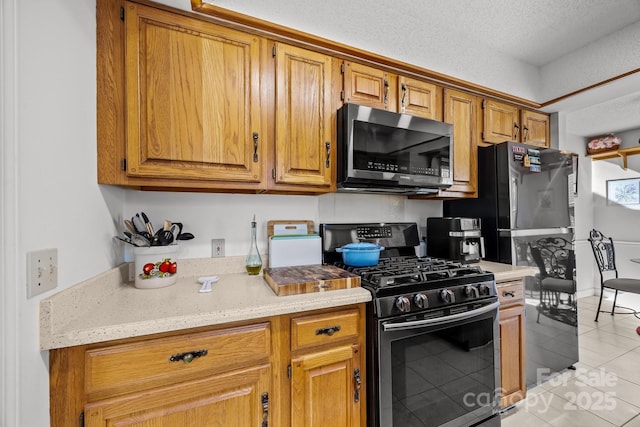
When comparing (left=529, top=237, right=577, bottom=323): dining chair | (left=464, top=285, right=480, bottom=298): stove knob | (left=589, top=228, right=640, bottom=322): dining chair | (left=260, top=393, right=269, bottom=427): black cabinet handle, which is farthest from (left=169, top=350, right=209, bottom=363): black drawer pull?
(left=589, top=228, right=640, bottom=322): dining chair

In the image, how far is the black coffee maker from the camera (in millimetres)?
1891

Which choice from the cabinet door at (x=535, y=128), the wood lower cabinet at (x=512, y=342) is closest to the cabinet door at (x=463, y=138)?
the cabinet door at (x=535, y=128)

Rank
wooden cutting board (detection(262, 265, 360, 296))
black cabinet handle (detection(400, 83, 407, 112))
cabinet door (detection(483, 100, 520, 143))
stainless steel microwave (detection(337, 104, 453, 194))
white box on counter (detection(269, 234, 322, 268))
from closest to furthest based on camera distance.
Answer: wooden cutting board (detection(262, 265, 360, 296)) < stainless steel microwave (detection(337, 104, 453, 194)) < white box on counter (detection(269, 234, 322, 268)) < black cabinet handle (detection(400, 83, 407, 112)) < cabinet door (detection(483, 100, 520, 143))

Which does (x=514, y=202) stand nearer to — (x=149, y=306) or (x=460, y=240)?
(x=460, y=240)

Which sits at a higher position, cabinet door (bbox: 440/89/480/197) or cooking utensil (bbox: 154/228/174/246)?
cabinet door (bbox: 440/89/480/197)

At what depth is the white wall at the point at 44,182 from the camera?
66 cm

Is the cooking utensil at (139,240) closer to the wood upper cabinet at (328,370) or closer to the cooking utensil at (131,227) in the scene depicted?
the cooking utensil at (131,227)

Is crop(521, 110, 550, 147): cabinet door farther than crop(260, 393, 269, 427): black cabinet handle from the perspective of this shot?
Yes

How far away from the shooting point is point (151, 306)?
101cm

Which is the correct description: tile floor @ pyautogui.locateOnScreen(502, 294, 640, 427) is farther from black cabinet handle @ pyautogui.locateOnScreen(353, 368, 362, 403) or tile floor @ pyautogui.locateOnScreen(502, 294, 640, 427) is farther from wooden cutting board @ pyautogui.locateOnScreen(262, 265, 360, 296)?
wooden cutting board @ pyautogui.locateOnScreen(262, 265, 360, 296)

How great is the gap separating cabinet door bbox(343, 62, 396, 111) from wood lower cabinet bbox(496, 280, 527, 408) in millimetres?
1406

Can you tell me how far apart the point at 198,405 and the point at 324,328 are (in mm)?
533

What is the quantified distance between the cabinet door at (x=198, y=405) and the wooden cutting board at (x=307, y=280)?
0.33 m

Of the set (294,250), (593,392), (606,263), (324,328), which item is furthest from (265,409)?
(606,263)
